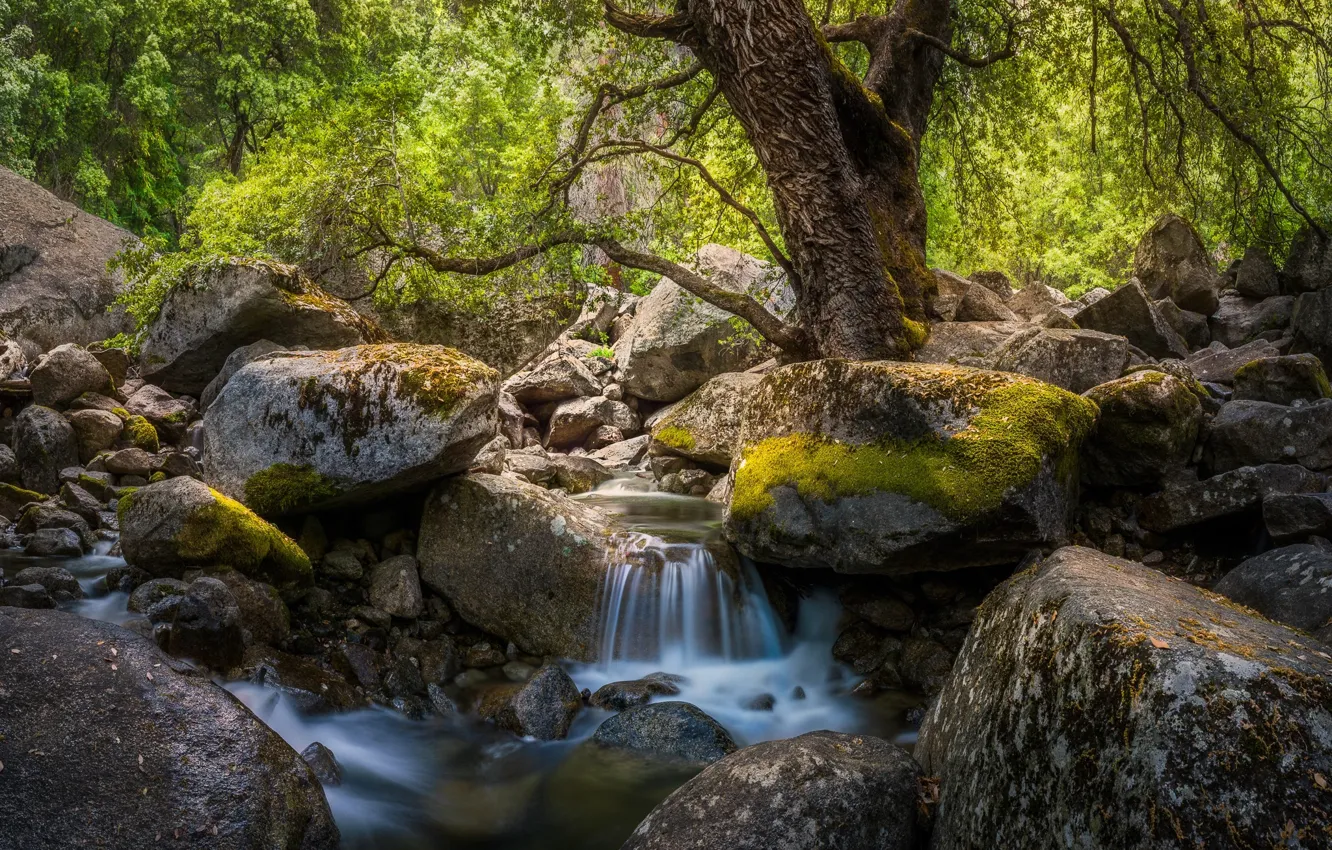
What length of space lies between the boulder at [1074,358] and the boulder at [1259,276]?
9.28m

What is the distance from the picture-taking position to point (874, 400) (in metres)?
5.93

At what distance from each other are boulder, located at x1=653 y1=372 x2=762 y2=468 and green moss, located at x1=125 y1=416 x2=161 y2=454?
22.0 feet

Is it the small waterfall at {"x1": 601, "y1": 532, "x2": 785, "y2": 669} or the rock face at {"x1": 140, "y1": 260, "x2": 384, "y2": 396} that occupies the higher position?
the rock face at {"x1": 140, "y1": 260, "x2": 384, "y2": 396}

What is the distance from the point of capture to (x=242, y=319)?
10688 millimetres

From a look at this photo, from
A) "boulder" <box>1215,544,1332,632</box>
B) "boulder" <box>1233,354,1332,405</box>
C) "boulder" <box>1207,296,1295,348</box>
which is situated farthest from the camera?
"boulder" <box>1207,296,1295,348</box>

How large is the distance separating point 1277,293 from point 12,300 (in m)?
23.1

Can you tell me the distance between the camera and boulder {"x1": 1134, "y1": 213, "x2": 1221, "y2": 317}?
1456 cm

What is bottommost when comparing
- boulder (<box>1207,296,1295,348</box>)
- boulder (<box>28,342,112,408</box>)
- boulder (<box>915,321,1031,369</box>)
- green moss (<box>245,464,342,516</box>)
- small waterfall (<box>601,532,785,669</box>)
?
small waterfall (<box>601,532,785,669</box>)

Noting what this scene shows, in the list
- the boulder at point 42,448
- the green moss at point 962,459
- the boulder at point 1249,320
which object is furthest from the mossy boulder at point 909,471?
the boulder at point 1249,320

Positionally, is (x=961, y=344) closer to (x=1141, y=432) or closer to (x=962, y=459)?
(x=1141, y=432)

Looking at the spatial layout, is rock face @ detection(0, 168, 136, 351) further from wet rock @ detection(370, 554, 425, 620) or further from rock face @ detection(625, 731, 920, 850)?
rock face @ detection(625, 731, 920, 850)

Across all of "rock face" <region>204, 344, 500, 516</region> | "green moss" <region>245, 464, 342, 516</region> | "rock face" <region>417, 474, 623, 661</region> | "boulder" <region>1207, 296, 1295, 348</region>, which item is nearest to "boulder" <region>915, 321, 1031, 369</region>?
"rock face" <region>417, 474, 623, 661</region>

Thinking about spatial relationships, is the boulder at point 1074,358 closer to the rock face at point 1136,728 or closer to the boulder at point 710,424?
the boulder at point 710,424

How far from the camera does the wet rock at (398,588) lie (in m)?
6.44
